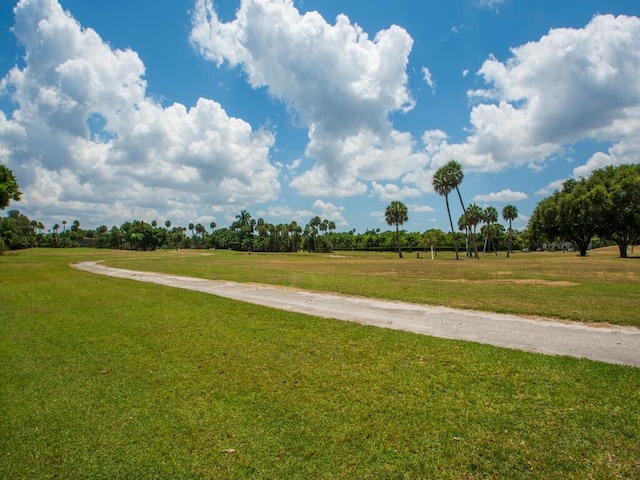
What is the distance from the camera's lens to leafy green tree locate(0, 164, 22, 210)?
123 ft

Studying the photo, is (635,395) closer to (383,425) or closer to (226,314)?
(383,425)

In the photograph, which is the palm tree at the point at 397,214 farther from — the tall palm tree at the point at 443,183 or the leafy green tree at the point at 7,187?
the leafy green tree at the point at 7,187

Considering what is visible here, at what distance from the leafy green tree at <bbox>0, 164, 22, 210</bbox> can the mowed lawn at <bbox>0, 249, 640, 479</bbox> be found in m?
39.5

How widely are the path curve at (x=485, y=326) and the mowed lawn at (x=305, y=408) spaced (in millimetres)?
874

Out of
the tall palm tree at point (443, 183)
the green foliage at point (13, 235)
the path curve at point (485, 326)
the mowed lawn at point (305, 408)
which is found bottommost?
the mowed lawn at point (305, 408)

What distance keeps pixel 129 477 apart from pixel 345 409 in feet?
9.32

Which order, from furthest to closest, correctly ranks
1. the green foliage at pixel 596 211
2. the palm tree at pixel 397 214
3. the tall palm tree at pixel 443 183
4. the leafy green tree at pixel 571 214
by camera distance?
1. the palm tree at pixel 397 214
2. the tall palm tree at pixel 443 183
3. the leafy green tree at pixel 571 214
4. the green foliage at pixel 596 211

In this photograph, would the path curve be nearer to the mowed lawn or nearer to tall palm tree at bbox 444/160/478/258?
the mowed lawn

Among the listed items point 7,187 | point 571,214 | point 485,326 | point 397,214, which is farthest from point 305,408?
point 397,214

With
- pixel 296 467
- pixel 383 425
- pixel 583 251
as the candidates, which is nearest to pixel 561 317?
pixel 383 425

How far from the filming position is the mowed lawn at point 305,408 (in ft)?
13.0

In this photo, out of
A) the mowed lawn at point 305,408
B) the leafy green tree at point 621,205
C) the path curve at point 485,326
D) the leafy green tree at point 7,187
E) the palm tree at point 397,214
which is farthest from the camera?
the palm tree at point 397,214

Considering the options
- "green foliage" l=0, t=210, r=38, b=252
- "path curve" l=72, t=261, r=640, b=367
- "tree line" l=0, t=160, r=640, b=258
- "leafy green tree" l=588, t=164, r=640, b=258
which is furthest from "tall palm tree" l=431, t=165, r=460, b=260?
"green foliage" l=0, t=210, r=38, b=252

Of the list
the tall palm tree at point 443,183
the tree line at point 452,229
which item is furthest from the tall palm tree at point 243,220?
the tall palm tree at point 443,183
